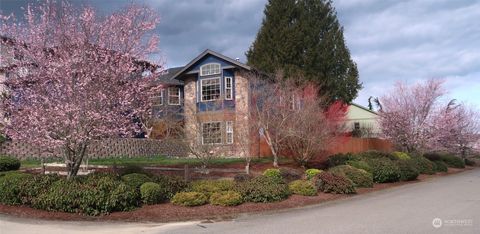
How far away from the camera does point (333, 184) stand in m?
16.4

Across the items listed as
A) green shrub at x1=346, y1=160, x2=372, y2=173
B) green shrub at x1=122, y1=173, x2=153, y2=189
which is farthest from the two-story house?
green shrub at x1=122, y1=173, x2=153, y2=189

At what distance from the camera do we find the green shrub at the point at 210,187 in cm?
1402

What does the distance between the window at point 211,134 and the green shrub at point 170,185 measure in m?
5.78

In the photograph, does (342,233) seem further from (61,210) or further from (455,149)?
(455,149)

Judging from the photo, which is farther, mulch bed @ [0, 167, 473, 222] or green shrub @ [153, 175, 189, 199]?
green shrub @ [153, 175, 189, 199]

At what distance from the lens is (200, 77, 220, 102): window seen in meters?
34.4

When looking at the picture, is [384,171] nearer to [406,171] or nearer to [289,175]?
[406,171]

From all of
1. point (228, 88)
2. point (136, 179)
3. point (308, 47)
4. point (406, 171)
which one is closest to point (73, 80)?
point (136, 179)

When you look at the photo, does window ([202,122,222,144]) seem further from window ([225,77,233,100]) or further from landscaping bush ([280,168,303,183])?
window ([225,77,233,100])

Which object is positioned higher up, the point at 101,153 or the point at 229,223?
the point at 101,153

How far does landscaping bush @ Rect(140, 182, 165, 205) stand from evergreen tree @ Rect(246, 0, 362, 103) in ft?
70.0

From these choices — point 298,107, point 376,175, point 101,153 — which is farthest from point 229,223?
point 101,153

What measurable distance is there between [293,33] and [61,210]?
25974 millimetres

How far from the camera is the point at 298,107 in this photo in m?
23.6
